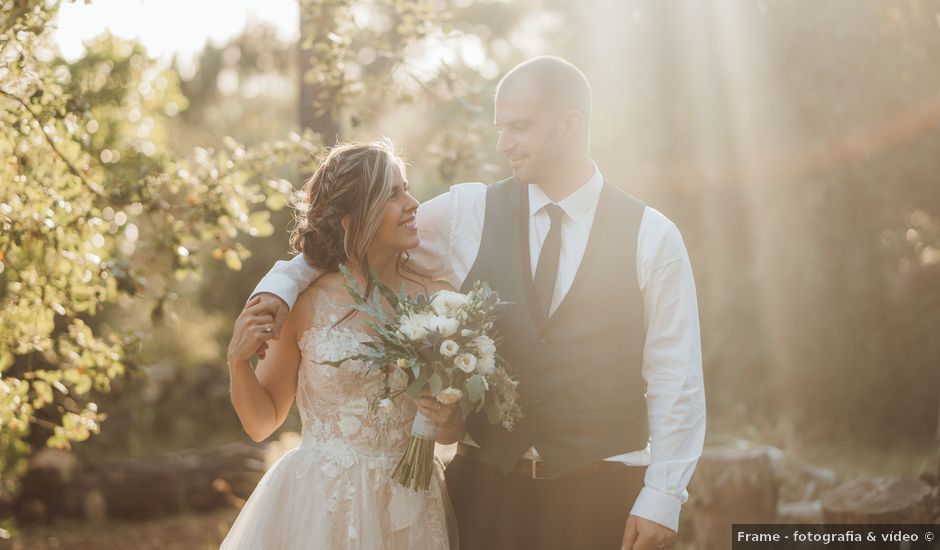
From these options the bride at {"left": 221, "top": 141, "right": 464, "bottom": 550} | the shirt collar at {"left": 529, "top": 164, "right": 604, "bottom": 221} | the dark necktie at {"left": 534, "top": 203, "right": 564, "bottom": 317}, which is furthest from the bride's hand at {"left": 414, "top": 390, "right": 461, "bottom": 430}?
the shirt collar at {"left": 529, "top": 164, "right": 604, "bottom": 221}

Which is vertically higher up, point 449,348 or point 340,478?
point 449,348

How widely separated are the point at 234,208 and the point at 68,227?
72 centimetres

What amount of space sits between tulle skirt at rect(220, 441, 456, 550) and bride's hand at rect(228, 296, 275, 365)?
487 mm

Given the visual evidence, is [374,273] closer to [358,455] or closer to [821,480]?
[358,455]

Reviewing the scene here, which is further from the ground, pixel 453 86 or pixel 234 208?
pixel 453 86

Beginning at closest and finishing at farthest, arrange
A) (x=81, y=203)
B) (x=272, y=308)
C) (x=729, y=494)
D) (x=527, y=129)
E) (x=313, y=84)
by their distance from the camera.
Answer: (x=272, y=308) → (x=527, y=129) → (x=81, y=203) → (x=313, y=84) → (x=729, y=494)

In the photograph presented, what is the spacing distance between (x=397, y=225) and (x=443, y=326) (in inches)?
23.0

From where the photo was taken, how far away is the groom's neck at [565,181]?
328 centimetres

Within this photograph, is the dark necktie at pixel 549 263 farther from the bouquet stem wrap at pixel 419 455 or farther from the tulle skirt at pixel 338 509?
the tulle skirt at pixel 338 509

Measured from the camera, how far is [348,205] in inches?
126

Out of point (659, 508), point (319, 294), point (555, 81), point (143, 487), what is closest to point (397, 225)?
point (319, 294)

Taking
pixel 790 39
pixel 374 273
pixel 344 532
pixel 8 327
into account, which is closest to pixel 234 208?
pixel 8 327

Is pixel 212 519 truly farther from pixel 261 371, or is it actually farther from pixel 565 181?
pixel 565 181

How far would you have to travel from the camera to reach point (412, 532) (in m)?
3.14
